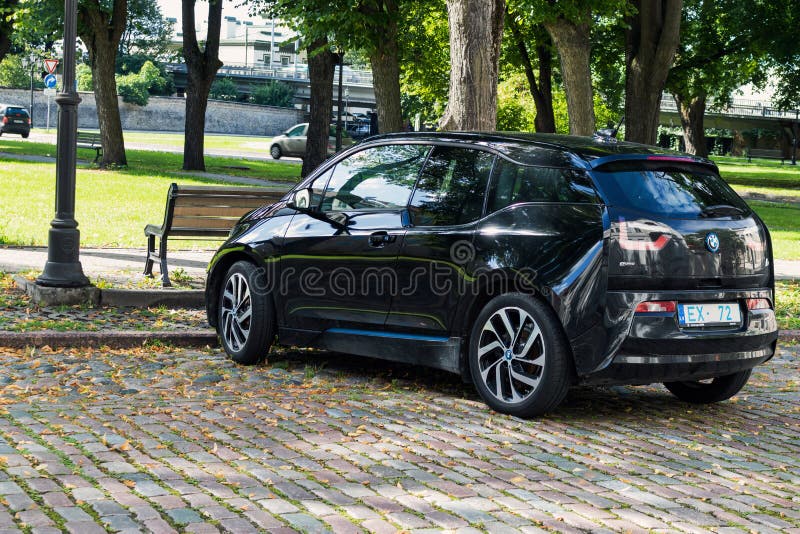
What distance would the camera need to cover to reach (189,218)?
1136cm

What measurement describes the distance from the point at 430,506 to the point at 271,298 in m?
3.43

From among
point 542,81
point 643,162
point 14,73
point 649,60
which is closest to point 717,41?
point 542,81

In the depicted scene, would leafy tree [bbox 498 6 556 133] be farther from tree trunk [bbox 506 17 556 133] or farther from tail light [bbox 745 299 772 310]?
tail light [bbox 745 299 772 310]

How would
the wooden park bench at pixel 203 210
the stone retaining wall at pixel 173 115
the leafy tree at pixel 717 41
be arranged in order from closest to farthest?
the wooden park bench at pixel 203 210 < the leafy tree at pixel 717 41 < the stone retaining wall at pixel 173 115

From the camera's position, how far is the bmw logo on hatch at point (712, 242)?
6410 millimetres

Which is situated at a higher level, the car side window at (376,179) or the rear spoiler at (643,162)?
the rear spoiler at (643,162)

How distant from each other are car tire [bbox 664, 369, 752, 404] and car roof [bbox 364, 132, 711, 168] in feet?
4.34

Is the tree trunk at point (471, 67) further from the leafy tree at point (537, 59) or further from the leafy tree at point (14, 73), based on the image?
the leafy tree at point (14, 73)

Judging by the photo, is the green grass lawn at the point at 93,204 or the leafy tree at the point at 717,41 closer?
the green grass lawn at the point at 93,204

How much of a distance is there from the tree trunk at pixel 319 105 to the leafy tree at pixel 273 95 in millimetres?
76469

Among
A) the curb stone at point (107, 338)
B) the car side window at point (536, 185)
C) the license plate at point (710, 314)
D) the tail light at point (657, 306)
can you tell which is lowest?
the curb stone at point (107, 338)

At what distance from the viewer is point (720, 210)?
6.62 m

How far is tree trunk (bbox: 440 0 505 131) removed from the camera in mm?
11641

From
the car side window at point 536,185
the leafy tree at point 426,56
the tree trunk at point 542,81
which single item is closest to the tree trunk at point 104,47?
the leafy tree at point 426,56
